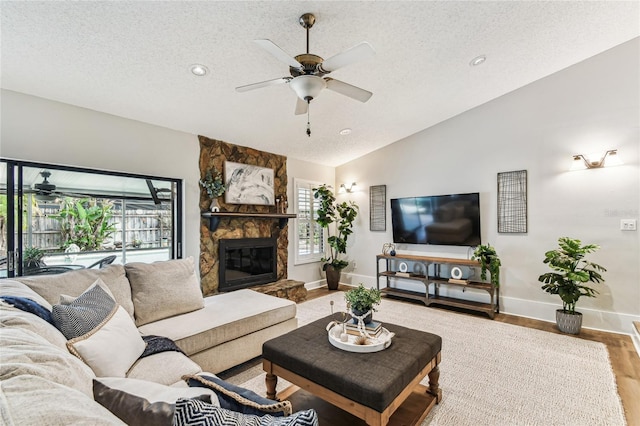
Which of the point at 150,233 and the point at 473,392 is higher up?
the point at 150,233

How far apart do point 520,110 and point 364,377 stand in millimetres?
4378

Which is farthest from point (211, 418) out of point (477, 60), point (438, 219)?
point (438, 219)

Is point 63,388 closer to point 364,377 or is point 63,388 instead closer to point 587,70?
point 364,377

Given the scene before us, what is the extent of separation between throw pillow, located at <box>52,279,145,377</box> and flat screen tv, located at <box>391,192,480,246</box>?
4264mm

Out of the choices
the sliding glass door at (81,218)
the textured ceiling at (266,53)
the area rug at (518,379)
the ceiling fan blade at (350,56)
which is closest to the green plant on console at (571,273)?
the area rug at (518,379)

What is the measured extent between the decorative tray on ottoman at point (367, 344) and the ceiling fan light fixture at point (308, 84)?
1.83 m

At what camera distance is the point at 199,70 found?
279 centimetres

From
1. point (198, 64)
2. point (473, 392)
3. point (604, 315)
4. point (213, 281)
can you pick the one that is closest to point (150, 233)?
point (213, 281)

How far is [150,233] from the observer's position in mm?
3775

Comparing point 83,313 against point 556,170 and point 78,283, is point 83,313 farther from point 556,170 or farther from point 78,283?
point 556,170

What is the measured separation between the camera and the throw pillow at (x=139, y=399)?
80 cm

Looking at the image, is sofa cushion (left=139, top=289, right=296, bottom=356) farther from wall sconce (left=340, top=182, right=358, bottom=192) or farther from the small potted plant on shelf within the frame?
wall sconce (left=340, top=182, right=358, bottom=192)

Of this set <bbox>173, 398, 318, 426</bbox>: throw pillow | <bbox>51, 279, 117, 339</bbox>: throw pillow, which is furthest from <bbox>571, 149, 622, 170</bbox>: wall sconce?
<bbox>51, 279, 117, 339</bbox>: throw pillow

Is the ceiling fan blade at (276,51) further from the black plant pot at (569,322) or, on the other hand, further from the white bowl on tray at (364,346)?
the black plant pot at (569,322)
